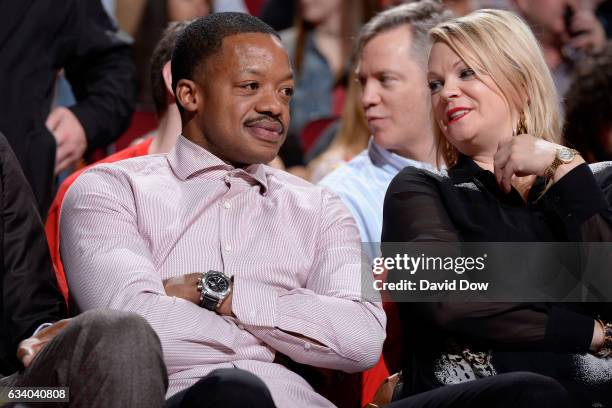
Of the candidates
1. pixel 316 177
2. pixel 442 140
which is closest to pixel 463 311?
pixel 442 140

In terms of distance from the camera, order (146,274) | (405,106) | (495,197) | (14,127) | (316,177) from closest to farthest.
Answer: (146,274), (495,197), (14,127), (405,106), (316,177)

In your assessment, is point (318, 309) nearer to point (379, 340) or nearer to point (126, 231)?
point (379, 340)

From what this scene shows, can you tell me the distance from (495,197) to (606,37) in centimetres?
279

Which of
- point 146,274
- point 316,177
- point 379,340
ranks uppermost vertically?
point 146,274

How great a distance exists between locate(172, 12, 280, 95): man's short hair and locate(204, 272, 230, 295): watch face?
0.59 meters

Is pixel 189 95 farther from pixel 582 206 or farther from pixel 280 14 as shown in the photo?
pixel 280 14

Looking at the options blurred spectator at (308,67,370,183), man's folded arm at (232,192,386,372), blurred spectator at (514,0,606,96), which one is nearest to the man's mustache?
man's folded arm at (232,192,386,372)

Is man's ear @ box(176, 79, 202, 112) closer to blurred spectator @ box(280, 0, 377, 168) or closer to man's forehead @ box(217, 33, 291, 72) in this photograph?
man's forehead @ box(217, 33, 291, 72)

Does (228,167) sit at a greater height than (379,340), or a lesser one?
greater

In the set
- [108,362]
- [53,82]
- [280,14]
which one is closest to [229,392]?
[108,362]

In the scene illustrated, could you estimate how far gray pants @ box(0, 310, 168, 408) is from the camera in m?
1.87

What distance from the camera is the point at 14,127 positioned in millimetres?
3105

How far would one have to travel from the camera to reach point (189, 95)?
2.59 meters

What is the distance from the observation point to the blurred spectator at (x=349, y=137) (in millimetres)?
4043
